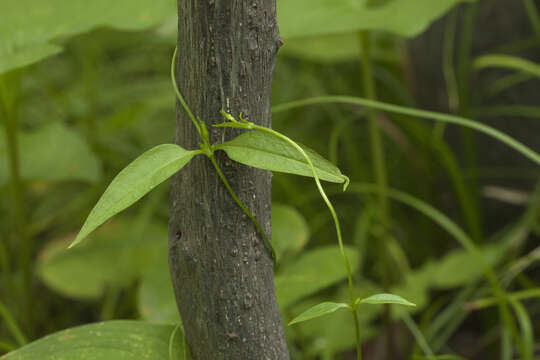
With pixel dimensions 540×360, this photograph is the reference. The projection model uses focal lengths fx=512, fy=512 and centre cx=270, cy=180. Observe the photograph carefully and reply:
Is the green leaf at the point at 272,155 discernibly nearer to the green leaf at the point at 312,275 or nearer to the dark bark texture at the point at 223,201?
the dark bark texture at the point at 223,201

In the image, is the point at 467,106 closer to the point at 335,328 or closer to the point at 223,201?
the point at 335,328

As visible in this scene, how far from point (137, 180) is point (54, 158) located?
838 millimetres

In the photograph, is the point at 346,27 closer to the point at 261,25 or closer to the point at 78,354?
the point at 261,25

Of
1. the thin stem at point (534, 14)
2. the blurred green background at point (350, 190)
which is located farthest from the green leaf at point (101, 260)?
the thin stem at point (534, 14)

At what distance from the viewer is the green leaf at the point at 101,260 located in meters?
1.05

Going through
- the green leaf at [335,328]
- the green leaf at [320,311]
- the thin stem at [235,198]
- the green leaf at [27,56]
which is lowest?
the green leaf at [335,328]

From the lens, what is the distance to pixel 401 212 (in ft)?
4.41

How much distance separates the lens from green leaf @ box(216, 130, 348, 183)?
345mm

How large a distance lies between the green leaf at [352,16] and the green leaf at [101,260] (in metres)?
0.49

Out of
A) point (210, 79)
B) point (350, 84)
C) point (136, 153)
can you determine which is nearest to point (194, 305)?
point (210, 79)

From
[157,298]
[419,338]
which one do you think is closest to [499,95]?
[419,338]

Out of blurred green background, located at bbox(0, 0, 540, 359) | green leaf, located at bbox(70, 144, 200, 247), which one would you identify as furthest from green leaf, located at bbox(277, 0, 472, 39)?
green leaf, located at bbox(70, 144, 200, 247)

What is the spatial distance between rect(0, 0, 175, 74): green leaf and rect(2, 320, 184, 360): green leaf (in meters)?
0.36

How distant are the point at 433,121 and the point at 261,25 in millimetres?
1086
